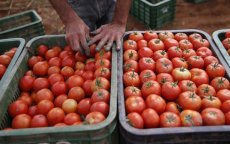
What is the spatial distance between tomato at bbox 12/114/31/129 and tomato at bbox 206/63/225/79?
1381 mm

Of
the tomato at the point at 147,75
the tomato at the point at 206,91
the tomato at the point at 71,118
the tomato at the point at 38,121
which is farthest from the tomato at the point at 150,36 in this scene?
the tomato at the point at 38,121

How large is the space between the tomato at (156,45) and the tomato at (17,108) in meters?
1.14

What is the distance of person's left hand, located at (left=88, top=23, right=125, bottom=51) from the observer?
→ 246cm

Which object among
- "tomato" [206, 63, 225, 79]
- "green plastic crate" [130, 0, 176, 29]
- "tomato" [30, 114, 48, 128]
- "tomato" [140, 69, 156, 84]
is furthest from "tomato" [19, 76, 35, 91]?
"green plastic crate" [130, 0, 176, 29]

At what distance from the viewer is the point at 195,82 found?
216 cm

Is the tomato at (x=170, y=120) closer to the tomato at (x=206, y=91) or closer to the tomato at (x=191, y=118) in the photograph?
the tomato at (x=191, y=118)

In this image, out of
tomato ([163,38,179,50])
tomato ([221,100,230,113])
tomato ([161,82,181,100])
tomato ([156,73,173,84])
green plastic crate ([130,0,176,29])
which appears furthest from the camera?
green plastic crate ([130,0,176,29])

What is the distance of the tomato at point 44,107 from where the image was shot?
205 cm

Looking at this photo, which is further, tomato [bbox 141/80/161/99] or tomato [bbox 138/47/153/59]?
tomato [bbox 138/47/153/59]

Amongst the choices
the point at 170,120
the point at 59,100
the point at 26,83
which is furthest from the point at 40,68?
the point at 170,120

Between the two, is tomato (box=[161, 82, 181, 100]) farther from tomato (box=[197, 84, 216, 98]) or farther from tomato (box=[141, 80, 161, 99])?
tomato (box=[197, 84, 216, 98])

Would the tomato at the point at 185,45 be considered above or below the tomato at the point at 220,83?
above

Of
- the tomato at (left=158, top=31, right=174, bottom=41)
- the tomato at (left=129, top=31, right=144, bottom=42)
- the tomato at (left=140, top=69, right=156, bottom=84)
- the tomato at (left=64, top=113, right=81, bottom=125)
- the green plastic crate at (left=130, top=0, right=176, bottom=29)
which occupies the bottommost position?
the green plastic crate at (left=130, top=0, right=176, bottom=29)

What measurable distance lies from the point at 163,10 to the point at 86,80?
10.8 feet
